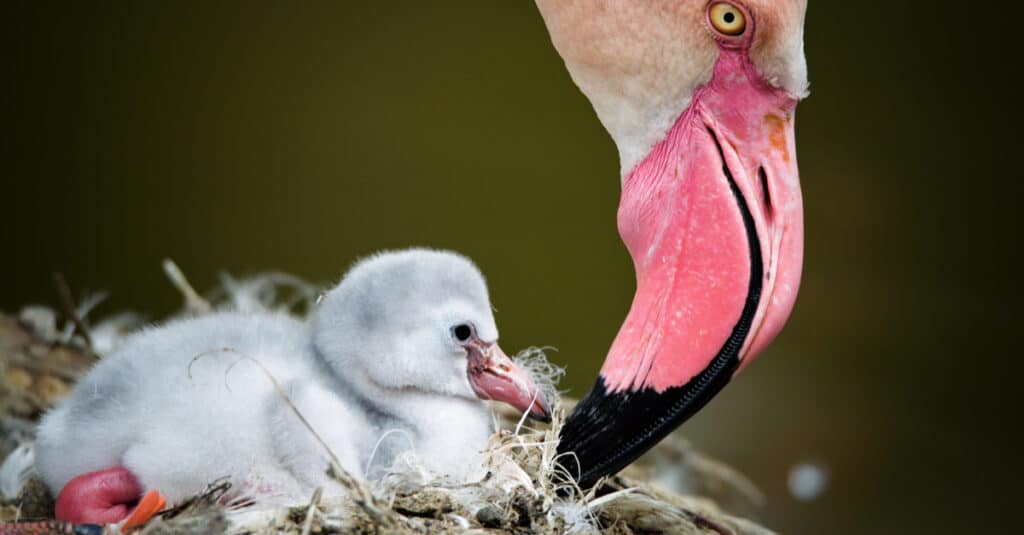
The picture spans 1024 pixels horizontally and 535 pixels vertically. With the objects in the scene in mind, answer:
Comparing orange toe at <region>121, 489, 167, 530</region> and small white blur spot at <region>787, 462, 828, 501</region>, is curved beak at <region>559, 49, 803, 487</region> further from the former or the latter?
small white blur spot at <region>787, 462, 828, 501</region>

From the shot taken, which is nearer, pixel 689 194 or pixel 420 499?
pixel 420 499

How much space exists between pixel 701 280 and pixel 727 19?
30 cm

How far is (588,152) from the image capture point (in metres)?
2.12

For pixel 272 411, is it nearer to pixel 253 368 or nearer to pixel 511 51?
pixel 253 368

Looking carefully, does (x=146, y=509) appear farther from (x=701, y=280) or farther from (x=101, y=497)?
(x=701, y=280)

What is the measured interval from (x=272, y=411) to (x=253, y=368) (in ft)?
0.17

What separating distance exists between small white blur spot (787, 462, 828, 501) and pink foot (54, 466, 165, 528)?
4.64ft

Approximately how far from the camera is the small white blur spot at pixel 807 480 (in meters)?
2.00

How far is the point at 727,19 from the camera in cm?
111

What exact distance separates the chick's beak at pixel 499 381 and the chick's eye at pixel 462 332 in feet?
0.04

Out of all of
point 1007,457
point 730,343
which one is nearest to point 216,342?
point 730,343

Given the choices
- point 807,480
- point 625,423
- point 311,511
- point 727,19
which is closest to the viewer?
point 311,511

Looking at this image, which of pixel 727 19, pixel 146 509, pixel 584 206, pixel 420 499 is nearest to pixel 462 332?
pixel 420 499

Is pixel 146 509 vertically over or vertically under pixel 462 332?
under
